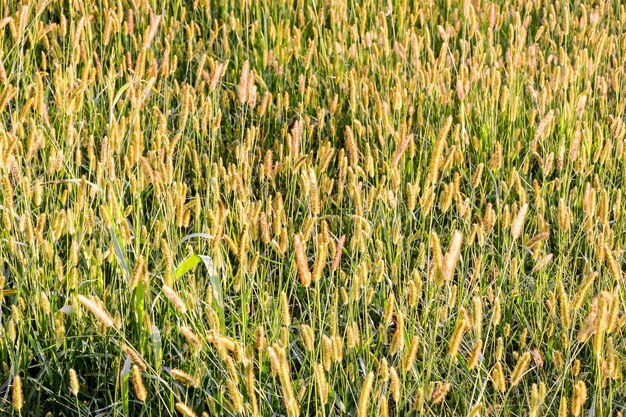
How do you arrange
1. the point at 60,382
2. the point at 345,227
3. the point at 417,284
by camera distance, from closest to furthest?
1. the point at 417,284
2. the point at 60,382
3. the point at 345,227

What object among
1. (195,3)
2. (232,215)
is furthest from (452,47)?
(232,215)

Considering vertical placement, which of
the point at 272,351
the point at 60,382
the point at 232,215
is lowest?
the point at 60,382

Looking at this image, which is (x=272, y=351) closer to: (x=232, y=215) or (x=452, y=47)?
(x=232, y=215)

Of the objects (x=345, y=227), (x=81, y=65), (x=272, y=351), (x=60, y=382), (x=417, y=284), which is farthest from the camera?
(x=81, y=65)

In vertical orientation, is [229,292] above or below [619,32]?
below

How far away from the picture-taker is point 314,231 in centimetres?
225

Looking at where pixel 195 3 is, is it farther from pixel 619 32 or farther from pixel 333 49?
pixel 619 32

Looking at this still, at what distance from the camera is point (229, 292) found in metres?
2.12

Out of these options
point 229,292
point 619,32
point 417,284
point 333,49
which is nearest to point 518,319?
point 417,284

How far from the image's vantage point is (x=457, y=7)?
3650 mm

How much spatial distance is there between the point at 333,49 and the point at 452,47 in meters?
0.48

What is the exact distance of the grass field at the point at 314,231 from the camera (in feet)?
5.32

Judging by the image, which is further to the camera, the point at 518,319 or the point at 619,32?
the point at 619,32

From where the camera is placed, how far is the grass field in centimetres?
162
